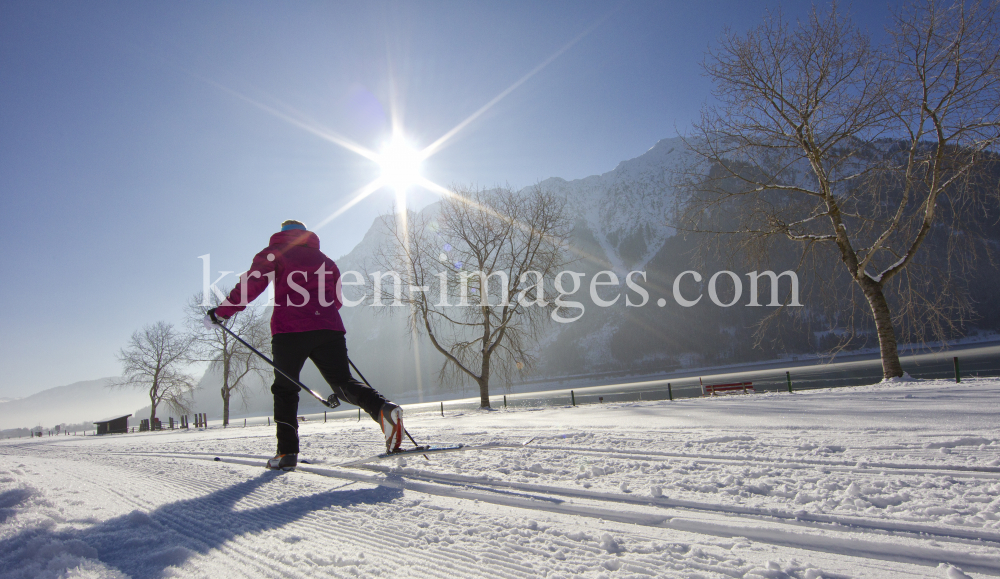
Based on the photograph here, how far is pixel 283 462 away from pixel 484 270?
14.1 metres

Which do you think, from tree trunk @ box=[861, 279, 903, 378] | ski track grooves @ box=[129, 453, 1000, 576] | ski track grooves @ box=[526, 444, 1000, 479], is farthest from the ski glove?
tree trunk @ box=[861, 279, 903, 378]

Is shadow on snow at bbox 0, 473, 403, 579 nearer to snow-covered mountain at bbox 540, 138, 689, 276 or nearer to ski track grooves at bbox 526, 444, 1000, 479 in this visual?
ski track grooves at bbox 526, 444, 1000, 479

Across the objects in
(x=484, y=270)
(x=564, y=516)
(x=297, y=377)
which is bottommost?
(x=564, y=516)

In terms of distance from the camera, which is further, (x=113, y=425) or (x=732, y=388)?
(x=113, y=425)

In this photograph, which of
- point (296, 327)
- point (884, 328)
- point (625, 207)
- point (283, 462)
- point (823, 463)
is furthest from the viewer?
point (625, 207)

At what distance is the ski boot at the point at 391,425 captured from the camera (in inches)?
109

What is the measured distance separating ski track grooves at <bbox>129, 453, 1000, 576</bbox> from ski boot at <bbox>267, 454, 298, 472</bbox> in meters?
1.33

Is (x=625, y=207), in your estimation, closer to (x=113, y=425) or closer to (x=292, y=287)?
(x=113, y=425)

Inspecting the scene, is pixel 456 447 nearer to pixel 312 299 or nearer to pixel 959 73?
pixel 312 299

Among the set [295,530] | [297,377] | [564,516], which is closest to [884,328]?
[564,516]

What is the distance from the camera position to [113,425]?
102ft

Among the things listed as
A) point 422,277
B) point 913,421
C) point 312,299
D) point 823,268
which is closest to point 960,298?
Result: point 823,268

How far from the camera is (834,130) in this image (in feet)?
28.9

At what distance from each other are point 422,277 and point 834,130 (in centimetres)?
1294
